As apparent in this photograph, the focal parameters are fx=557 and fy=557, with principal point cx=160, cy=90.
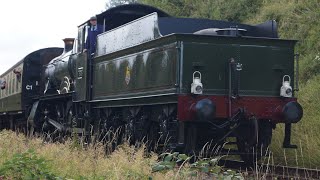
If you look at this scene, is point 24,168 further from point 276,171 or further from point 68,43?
point 68,43

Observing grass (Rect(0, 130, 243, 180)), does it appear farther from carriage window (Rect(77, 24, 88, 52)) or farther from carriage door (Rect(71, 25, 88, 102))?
carriage window (Rect(77, 24, 88, 52))

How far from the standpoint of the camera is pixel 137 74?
1094cm

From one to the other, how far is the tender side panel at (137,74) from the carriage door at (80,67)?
417 millimetres

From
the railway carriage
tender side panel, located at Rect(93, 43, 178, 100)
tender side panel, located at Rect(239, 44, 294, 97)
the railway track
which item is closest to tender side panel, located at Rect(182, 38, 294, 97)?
tender side panel, located at Rect(239, 44, 294, 97)

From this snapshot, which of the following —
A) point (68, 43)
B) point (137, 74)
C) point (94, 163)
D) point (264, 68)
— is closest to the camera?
point (94, 163)

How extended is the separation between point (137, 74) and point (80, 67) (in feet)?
11.3

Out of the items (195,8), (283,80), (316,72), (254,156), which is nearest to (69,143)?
(254,156)

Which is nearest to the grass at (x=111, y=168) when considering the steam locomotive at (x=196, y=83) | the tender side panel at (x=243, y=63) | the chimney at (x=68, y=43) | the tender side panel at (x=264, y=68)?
the steam locomotive at (x=196, y=83)

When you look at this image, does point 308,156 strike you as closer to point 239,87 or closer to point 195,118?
point 239,87

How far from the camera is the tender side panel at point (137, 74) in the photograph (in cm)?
971

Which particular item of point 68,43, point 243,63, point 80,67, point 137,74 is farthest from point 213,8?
point 243,63

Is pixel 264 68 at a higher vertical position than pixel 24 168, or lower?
higher

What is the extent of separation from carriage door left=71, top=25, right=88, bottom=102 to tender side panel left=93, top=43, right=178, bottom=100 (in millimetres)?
417

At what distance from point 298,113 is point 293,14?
29.3 ft
